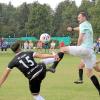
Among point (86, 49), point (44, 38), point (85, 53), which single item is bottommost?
point (85, 53)

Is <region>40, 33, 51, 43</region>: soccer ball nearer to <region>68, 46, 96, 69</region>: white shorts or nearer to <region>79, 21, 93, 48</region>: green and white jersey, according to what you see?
<region>68, 46, 96, 69</region>: white shorts

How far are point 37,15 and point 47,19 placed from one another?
3232 mm

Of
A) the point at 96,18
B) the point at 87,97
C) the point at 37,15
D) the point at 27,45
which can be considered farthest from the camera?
the point at 37,15

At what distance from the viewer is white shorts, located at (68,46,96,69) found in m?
13.3

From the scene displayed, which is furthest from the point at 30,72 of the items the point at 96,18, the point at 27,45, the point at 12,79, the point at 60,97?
the point at 96,18

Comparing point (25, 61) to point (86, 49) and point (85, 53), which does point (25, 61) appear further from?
point (86, 49)

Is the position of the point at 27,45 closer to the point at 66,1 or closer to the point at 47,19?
the point at 47,19

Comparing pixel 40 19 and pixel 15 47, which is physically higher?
pixel 15 47

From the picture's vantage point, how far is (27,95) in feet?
43.9

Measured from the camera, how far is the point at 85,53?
1345 centimetres

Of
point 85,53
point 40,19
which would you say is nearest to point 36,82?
point 85,53

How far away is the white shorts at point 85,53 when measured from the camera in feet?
43.7

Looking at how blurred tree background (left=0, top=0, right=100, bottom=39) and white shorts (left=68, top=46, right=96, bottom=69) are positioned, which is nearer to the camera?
white shorts (left=68, top=46, right=96, bottom=69)

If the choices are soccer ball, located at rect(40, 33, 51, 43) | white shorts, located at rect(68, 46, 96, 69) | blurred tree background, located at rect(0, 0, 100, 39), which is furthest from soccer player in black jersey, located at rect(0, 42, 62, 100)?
blurred tree background, located at rect(0, 0, 100, 39)
